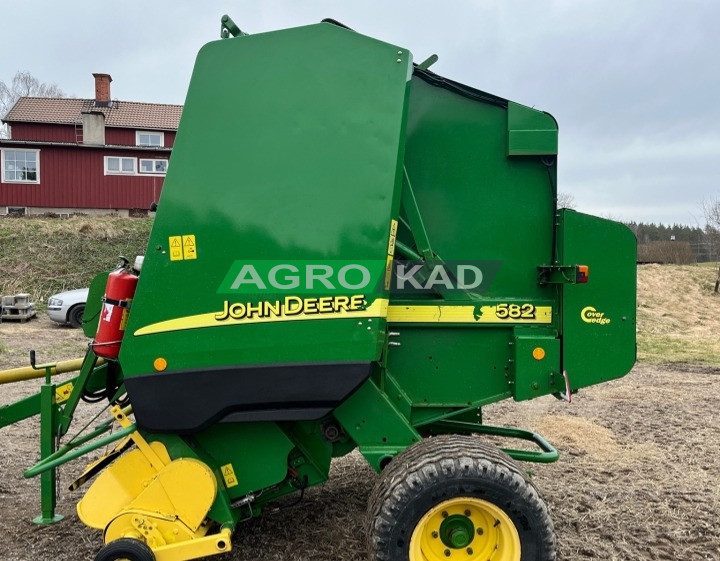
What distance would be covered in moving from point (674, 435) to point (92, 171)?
2493cm

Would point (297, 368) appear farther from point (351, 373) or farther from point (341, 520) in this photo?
point (341, 520)

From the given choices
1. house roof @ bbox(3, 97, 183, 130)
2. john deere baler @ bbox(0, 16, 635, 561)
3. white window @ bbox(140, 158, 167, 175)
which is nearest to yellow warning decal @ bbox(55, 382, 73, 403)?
john deere baler @ bbox(0, 16, 635, 561)

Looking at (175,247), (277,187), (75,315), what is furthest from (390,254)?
(75,315)

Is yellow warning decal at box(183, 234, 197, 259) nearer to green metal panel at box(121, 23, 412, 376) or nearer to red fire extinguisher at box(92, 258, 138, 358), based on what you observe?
green metal panel at box(121, 23, 412, 376)

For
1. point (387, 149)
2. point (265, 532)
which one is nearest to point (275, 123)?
point (387, 149)

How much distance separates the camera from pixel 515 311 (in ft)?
11.1

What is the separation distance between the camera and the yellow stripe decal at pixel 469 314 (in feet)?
11.0

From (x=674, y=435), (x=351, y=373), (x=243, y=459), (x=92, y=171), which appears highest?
(x=92, y=171)

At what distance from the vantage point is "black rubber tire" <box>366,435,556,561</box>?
271 cm

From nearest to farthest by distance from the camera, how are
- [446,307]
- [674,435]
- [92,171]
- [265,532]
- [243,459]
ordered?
1. [243,459]
2. [446,307]
3. [265,532]
4. [674,435]
5. [92,171]

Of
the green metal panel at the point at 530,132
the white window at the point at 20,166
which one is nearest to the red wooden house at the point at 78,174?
the white window at the point at 20,166

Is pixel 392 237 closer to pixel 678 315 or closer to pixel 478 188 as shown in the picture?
pixel 478 188

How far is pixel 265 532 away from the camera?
368 centimetres

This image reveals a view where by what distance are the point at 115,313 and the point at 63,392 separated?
78cm
